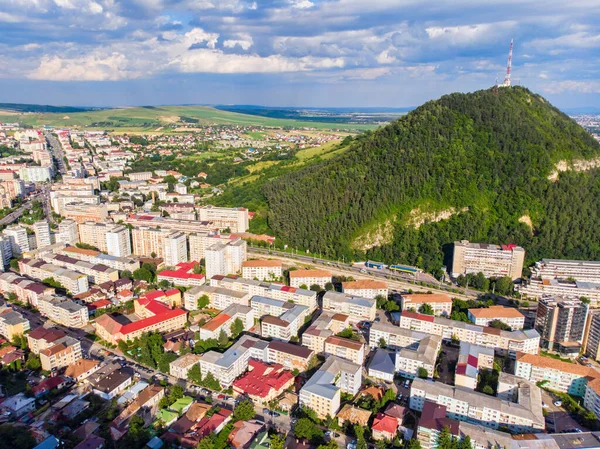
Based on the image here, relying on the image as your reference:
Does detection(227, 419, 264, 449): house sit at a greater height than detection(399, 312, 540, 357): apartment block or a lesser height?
lesser

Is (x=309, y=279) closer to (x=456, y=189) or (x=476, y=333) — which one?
(x=476, y=333)

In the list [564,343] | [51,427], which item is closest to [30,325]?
[51,427]

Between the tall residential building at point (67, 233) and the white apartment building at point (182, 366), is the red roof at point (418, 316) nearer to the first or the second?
the white apartment building at point (182, 366)

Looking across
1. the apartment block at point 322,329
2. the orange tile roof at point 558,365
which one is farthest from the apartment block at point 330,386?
the orange tile roof at point 558,365

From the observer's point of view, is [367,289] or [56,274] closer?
[367,289]

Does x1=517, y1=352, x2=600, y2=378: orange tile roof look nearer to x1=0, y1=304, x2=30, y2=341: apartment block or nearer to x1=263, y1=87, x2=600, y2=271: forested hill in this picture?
x1=263, y1=87, x2=600, y2=271: forested hill

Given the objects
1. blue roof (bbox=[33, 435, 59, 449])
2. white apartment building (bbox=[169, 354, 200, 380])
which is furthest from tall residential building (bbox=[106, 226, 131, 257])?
blue roof (bbox=[33, 435, 59, 449])

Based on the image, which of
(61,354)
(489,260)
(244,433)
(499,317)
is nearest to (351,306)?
(499,317)
